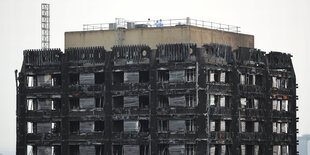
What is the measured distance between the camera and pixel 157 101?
143 meters

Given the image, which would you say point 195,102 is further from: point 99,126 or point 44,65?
point 44,65

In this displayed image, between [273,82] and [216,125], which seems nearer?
[216,125]

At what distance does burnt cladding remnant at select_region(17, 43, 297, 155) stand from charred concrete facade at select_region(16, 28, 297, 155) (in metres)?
0.15

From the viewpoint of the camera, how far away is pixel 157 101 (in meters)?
143

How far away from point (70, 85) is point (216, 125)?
24.2 metres

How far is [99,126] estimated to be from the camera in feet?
490

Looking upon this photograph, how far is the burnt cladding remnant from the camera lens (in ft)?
461

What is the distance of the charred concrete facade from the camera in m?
140

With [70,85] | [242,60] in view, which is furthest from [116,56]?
[242,60]

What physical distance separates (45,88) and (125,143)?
16.4m

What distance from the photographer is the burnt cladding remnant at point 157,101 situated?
140 metres

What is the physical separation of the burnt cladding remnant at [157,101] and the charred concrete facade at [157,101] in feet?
0.48

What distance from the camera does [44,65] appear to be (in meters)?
152

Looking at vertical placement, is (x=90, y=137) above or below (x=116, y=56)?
below
